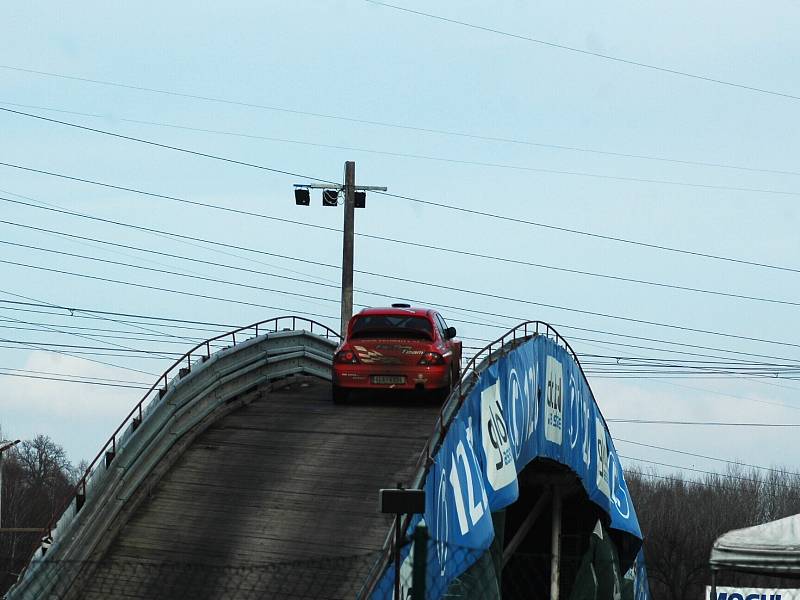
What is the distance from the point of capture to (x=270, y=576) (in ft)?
47.3

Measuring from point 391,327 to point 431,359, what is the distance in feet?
3.65

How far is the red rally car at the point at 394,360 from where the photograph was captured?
21812 mm

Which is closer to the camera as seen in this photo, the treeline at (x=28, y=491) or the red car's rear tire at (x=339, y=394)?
the red car's rear tire at (x=339, y=394)

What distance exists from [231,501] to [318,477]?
1337 mm

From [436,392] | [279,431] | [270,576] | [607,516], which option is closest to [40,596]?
[270,576]

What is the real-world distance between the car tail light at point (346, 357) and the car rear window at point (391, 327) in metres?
0.54

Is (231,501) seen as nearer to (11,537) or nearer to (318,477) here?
(318,477)

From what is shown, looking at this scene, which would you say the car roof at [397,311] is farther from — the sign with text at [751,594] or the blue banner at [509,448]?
the sign with text at [751,594]

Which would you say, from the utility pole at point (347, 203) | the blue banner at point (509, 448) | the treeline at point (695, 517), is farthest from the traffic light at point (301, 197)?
the treeline at point (695, 517)

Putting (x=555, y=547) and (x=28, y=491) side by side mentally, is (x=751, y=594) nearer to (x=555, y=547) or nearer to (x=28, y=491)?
(x=555, y=547)

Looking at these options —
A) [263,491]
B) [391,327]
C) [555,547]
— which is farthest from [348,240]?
[263,491]

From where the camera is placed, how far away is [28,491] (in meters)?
88.6

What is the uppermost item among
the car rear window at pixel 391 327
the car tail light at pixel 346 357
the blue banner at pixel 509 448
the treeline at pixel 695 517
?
the car rear window at pixel 391 327

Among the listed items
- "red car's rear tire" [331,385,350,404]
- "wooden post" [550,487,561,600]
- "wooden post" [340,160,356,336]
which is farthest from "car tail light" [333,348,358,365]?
"wooden post" [340,160,356,336]
